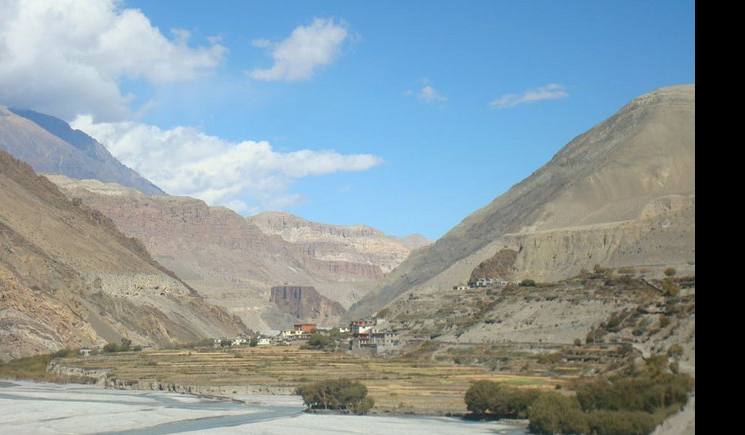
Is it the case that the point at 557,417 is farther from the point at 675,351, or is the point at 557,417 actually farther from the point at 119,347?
the point at 119,347

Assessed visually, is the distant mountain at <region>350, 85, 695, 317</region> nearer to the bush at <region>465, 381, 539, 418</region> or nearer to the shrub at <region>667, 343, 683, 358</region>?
the shrub at <region>667, 343, 683, 358</region>

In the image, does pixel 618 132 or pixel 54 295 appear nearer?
pixel 54 295

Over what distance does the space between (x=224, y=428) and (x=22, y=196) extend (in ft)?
394

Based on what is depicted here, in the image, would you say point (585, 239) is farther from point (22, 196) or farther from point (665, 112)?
Result: point (22, 196)

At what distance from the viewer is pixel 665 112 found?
168m

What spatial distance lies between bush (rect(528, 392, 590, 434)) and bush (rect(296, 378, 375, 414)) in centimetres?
1196

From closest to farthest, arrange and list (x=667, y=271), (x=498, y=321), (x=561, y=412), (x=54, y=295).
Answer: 1. (x=561, y=412)
2. (x=667, y=271)
3. (x=498, y=321)
4. (x=54, y=295)

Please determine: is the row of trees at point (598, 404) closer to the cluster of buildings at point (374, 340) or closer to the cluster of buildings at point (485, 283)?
the cluster of buildings at point (374, 340)

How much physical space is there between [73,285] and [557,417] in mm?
102101

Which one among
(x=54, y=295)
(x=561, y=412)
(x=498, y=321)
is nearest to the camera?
(x=561, y=412)

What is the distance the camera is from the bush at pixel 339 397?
54.2 meters

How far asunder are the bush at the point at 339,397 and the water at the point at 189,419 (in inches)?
47.0

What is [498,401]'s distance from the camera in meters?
50.1
